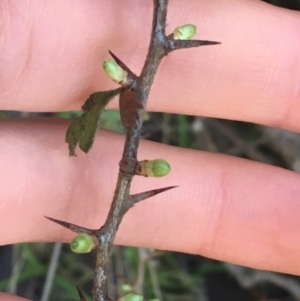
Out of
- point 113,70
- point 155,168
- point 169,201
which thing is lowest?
point 169,201

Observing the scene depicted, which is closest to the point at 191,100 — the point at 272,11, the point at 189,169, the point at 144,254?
the point at 189,169

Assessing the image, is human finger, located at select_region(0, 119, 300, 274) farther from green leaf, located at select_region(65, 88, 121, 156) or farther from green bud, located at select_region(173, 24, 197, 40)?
green bud, located at select_region(173, 24, 197, 40)

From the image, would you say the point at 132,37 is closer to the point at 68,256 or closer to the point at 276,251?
the point at 276,251

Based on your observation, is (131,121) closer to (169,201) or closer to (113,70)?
(113,70)

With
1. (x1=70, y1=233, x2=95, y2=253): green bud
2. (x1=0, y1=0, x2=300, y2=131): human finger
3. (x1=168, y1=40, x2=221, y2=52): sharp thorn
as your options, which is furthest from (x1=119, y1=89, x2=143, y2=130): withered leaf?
(x1=0, y1=0, x2=300, y2=131): human finger

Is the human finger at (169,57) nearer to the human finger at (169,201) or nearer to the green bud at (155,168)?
the human finger at (169,201)

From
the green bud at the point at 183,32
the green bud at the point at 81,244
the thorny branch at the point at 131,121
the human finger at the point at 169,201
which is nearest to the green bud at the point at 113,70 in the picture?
the thorny branch at the point at 131,121

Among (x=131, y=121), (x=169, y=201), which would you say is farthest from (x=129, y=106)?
(x=169, y=201)
